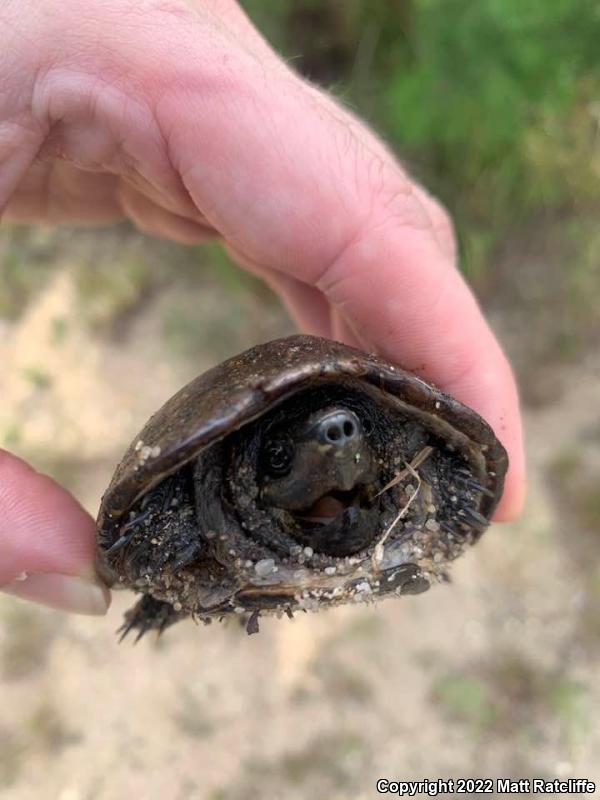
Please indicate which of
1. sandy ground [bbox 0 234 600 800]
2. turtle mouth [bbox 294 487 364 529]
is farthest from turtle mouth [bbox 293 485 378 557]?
sandy ground [bbox 0 234 600 800]

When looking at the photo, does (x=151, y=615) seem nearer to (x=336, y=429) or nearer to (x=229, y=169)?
(x=336, y=429)

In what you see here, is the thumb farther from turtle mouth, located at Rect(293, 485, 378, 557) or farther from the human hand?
turtle mouth, located at Rect(293, 485, 378, 557)

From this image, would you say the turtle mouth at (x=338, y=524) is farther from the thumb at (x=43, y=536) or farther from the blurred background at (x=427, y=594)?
the blurred background at (x=427, y=594)

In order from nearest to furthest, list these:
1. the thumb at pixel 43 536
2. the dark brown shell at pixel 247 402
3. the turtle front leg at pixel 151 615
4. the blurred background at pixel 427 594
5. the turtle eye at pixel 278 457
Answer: the dark brown shell at pixel 247 402 < the turtle eye at pixel 278 457 < the thumb at pixel 43 536 < the turtle front leg at pixel 151 615 < the blurred background at pixel 427 594

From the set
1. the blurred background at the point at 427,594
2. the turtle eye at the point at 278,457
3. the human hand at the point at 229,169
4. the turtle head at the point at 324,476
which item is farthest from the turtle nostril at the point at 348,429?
the blurred background at the point at 427,594

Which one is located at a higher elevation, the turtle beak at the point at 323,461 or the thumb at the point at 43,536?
the turtle beak at the point at 323,461

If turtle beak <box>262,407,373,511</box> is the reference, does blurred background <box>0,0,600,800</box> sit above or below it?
below

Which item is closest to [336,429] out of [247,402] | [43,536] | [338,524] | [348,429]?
[348,429]

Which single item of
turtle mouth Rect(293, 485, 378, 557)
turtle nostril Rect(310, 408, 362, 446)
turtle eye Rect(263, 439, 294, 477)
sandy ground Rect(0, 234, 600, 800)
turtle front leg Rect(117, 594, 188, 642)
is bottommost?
sandy ground Rect(0, 234, 600, 800)
